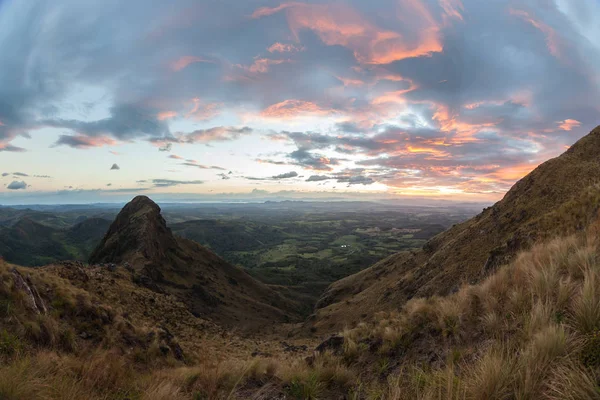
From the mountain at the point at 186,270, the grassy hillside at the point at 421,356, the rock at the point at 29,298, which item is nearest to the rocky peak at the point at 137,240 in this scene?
the mountain at the point at 186,270

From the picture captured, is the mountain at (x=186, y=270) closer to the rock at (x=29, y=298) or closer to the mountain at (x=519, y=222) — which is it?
the mountain at (x=519, y=222)

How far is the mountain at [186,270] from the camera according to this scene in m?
51.4

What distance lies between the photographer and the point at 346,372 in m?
6.65

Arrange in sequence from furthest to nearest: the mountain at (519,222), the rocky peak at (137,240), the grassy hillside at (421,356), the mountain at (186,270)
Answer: the rocky peak at (137,240) < the mountain at (186,270) < the mountain at (519,222) < the grassy hillside at (421,356)

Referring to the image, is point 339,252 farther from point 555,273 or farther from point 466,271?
point 555,273

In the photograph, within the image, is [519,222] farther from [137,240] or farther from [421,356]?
[137,240]

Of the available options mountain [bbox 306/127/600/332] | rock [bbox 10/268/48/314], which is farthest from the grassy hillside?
mountain [bbox 306/127/600/332]

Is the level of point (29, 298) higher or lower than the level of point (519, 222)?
lower

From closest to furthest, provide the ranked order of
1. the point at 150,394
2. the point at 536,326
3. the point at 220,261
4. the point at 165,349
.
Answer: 1. the point at 536,326
2. the point at 150,394
3. the point at 165,349
4. the point at 220,261

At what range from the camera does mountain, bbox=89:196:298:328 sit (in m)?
51.4

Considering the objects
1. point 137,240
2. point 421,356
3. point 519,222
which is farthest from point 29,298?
point 137,240

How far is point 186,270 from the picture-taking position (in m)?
64.4

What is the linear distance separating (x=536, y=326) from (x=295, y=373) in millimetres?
5056

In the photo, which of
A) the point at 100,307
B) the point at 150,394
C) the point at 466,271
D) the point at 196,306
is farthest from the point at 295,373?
the point at 196,306
